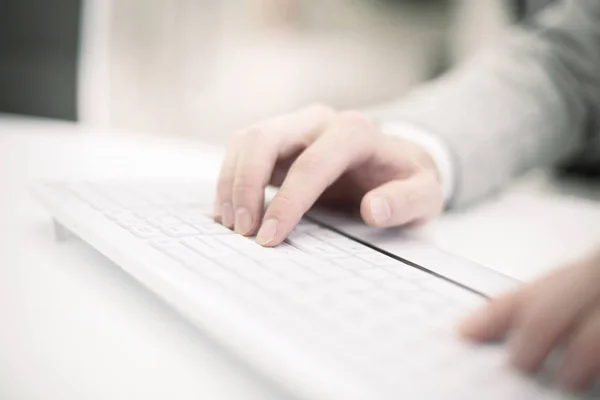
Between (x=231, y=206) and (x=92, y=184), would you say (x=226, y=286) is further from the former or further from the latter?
(x=92, y=184)

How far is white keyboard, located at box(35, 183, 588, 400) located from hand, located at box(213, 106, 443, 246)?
2 cm

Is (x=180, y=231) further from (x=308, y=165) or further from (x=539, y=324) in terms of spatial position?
→ (x=539, y=324)

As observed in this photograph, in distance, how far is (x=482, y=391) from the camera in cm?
20

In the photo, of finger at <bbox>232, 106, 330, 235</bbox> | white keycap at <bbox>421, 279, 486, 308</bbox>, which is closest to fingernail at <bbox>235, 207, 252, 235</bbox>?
finger at <bbox>232, 106, 330, 235</bbox>

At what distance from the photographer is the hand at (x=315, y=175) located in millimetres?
384

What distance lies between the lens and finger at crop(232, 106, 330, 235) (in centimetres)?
38

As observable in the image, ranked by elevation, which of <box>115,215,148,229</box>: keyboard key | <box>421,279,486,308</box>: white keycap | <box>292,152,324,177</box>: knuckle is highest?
<box>292,152,324,177</box>: knuckle

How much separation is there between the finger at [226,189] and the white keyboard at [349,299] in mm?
11

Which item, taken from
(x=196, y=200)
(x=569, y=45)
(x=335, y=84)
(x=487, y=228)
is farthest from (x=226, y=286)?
(x=335, y=84)

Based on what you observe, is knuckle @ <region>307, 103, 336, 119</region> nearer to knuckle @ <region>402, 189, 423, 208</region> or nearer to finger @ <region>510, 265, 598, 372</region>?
knuckle @ <region>402, 189, 423, 208</region>

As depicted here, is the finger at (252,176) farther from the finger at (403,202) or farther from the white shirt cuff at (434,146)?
the white shirt cuff at (434,146)

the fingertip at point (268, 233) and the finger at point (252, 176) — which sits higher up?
the finger at point (252, 176)

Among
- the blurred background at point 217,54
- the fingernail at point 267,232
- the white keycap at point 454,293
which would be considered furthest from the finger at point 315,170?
the blurred background at point 217,54

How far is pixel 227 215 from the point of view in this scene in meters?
0.39
